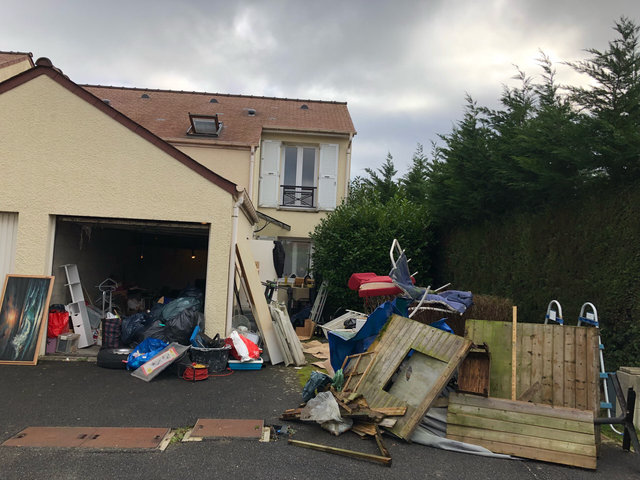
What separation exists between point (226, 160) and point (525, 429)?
10886 millimetres

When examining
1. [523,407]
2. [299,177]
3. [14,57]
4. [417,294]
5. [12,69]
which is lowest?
[523,407]

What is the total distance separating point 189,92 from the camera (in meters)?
16.2

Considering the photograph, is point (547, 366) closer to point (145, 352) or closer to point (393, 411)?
point (393, 411)

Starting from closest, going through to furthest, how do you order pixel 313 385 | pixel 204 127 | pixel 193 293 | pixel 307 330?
pixel 313 385 < pixel 193 293 < pixel 307 330 < pixel 204 127

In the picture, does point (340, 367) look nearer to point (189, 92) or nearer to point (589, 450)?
point (589, 450)

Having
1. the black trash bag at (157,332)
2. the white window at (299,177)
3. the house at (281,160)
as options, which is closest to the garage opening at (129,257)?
the black trash bag at (157,332)

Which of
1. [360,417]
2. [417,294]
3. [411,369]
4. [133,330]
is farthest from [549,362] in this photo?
[133,330]

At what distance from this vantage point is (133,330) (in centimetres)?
717

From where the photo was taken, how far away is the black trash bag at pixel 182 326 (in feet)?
21.8

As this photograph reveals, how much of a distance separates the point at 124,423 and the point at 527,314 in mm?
5722

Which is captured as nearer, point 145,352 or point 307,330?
point 145,352

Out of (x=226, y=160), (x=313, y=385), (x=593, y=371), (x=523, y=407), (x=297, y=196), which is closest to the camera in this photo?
(x=523, y=407)

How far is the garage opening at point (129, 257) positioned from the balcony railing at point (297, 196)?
2812mm

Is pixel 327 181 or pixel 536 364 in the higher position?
pixel 327 181
